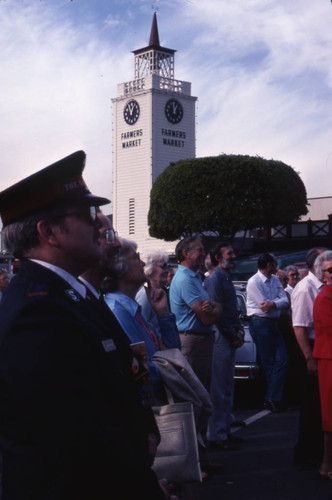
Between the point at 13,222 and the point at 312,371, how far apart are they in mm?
4417

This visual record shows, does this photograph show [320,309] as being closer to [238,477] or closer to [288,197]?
[238,477]

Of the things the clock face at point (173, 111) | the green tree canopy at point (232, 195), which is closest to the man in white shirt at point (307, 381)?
the green tree canopy at point (232, 195)

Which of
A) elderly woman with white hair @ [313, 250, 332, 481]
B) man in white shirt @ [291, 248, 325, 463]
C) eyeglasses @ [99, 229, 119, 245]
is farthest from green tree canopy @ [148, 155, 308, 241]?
eyeglasses @ [99, 229, 119, 245]

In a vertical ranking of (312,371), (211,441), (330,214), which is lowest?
(211,441)

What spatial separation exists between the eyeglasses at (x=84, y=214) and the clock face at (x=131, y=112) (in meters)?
97.6

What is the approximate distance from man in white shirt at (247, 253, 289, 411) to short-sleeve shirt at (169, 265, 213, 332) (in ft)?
10.4

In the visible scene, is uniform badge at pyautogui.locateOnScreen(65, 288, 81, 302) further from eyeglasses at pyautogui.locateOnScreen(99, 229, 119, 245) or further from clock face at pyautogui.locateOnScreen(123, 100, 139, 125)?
clock face at pyautogui.locateOnScreen(123, 100, 139, 125)

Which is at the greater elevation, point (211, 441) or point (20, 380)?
point (20, 380)

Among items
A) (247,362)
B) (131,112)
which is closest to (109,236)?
(247,362)

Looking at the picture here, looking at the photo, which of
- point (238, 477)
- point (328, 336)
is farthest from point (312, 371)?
point (238, 477)

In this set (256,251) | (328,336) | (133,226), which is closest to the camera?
(328,336)

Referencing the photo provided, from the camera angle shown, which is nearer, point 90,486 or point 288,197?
point 90,486

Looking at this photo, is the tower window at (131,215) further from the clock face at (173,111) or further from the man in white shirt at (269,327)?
A: the man in white shirt at (269,327)

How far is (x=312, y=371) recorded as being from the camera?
611cm
